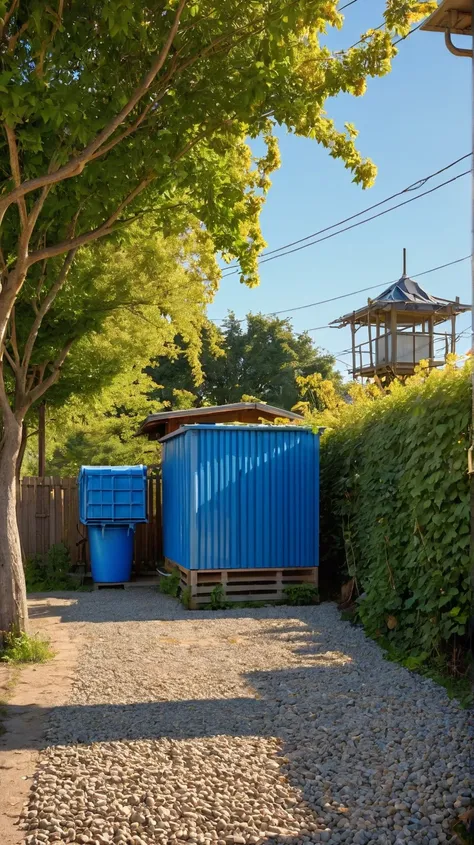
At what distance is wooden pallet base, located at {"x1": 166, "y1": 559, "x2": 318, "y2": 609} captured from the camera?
9641 mm

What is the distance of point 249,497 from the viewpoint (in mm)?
9969

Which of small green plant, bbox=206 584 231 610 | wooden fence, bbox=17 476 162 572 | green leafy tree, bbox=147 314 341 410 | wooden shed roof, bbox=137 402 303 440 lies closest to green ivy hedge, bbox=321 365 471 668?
small green plant, bbox=206 584 231 610

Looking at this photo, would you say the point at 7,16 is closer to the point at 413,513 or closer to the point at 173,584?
the point at 413,513

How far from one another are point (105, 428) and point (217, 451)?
1221 cm

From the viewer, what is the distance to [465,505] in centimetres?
560

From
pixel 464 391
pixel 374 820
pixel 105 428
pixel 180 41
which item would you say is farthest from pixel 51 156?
pixel 105 428

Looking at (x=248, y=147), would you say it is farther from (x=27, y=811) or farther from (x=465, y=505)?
(x=27, y=811)

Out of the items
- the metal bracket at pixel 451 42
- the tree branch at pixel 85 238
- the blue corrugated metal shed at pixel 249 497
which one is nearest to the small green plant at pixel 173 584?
the blue corrugated metal shed at pixel 249 497

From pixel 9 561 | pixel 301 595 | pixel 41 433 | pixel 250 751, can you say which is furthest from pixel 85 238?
pixel 41 433

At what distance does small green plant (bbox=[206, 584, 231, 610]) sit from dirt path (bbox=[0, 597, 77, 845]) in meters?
2.03

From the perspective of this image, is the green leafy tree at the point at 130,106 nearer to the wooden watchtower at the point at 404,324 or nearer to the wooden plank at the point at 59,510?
the wooden plank at the point at 59,510

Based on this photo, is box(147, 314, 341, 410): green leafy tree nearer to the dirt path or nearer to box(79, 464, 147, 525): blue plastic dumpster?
box(79, 464, 147, 525): blue plastic dumpster

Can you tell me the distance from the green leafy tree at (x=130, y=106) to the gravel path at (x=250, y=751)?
200 cm

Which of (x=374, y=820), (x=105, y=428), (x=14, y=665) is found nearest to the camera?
(x=374, y=820)
